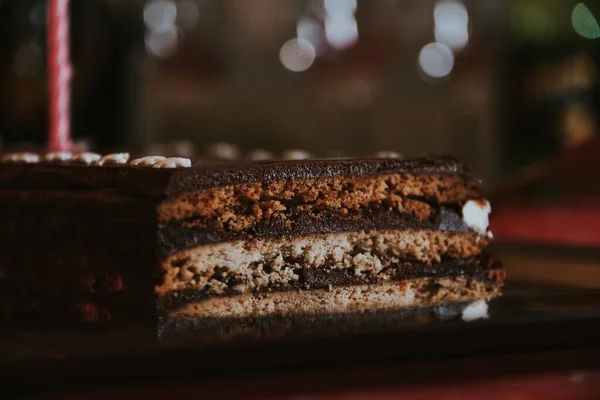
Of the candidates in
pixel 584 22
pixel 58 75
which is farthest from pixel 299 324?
pixel 584 22

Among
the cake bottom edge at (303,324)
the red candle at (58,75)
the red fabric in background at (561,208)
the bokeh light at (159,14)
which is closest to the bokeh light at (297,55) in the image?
the bokeh light at (159,14)

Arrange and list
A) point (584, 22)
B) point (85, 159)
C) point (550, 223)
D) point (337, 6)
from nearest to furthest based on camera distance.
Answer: point (85, 159), point (550, 223), point (584, 22), point (337, 6)

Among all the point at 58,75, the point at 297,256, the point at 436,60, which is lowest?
the point at 297,256

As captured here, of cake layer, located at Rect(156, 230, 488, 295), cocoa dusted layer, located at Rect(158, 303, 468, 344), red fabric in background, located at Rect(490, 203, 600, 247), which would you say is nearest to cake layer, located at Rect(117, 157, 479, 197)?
cake layer, located at Rect(156, 230, 488, 295)

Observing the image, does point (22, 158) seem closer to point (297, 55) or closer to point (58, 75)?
point (58, 75)

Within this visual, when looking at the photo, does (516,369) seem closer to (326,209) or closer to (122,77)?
(326,209)

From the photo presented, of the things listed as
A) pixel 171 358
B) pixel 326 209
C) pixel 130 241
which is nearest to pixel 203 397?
pixel 171 358

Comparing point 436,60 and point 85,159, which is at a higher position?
point 436,60
